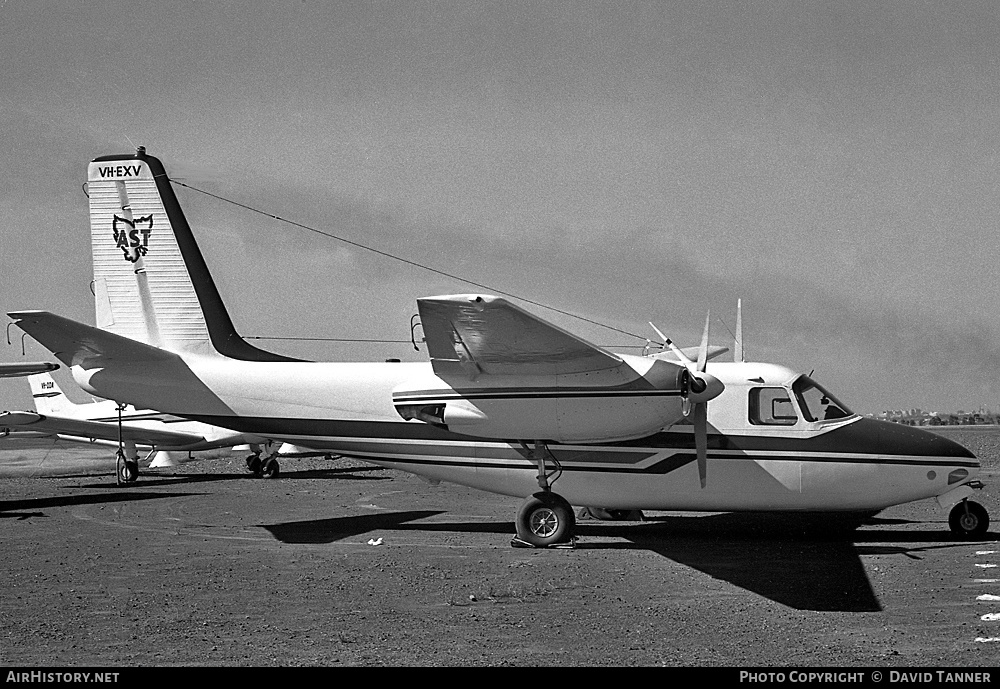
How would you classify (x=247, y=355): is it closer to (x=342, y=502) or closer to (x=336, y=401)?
(x=336, y=401)

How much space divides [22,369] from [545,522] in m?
10.2

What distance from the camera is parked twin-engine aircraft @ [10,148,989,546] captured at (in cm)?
1398

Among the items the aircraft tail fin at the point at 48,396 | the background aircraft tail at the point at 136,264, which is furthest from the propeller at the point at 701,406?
the aircraft tail fin at the point at 48,396

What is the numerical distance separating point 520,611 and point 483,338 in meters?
4.46

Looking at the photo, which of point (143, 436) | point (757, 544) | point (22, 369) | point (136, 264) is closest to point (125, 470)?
point (143, 436)

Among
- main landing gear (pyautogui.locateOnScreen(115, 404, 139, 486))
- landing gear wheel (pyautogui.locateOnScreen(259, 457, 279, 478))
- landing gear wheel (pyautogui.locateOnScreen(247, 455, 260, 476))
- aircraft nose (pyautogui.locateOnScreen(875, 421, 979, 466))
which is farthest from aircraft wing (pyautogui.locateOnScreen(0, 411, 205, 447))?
aircraft nose (pyautogui.locateOnScreen(875, 421, 979, 466))

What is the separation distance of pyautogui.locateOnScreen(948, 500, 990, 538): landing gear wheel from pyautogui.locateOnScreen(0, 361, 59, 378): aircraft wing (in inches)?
610

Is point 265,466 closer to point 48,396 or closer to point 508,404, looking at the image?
point 48,396

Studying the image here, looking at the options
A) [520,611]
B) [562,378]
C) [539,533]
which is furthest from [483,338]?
[520,611]

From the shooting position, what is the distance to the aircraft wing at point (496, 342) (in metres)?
12.2

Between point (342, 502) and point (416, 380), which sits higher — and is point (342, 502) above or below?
below

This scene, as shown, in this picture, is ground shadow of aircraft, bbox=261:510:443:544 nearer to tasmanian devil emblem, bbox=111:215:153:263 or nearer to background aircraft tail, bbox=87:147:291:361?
background aircraft tail, bbox=87:147:291:361
